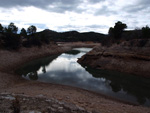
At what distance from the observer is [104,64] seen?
26.4m

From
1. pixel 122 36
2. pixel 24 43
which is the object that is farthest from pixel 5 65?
pixel 122 36

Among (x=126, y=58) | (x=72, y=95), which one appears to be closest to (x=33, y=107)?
(x=72, y=95)

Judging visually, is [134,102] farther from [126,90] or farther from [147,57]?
[147,57]

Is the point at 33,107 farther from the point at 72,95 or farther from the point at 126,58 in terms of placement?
the point at 126,58

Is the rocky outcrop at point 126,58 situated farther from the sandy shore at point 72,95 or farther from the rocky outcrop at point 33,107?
the rocky outcrop at point 33,107

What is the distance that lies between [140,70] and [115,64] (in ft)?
17.0

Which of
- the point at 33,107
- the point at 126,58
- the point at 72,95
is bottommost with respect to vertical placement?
the point at 72,95

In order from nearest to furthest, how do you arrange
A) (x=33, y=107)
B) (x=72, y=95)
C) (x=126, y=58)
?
(x=33, y=107), (x=72, y=95), (x=126, y=58)

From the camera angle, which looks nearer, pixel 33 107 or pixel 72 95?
pixel 33 107

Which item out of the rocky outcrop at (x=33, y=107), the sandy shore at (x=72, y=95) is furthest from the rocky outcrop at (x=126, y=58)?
the rocky outcrop at (x=33, y=107)

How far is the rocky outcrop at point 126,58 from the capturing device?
69.1ft

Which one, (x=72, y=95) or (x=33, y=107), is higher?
(x=33, y=107)

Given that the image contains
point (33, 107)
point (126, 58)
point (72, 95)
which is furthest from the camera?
point (126, 58)

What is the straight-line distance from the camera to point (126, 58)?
78.9 ft
